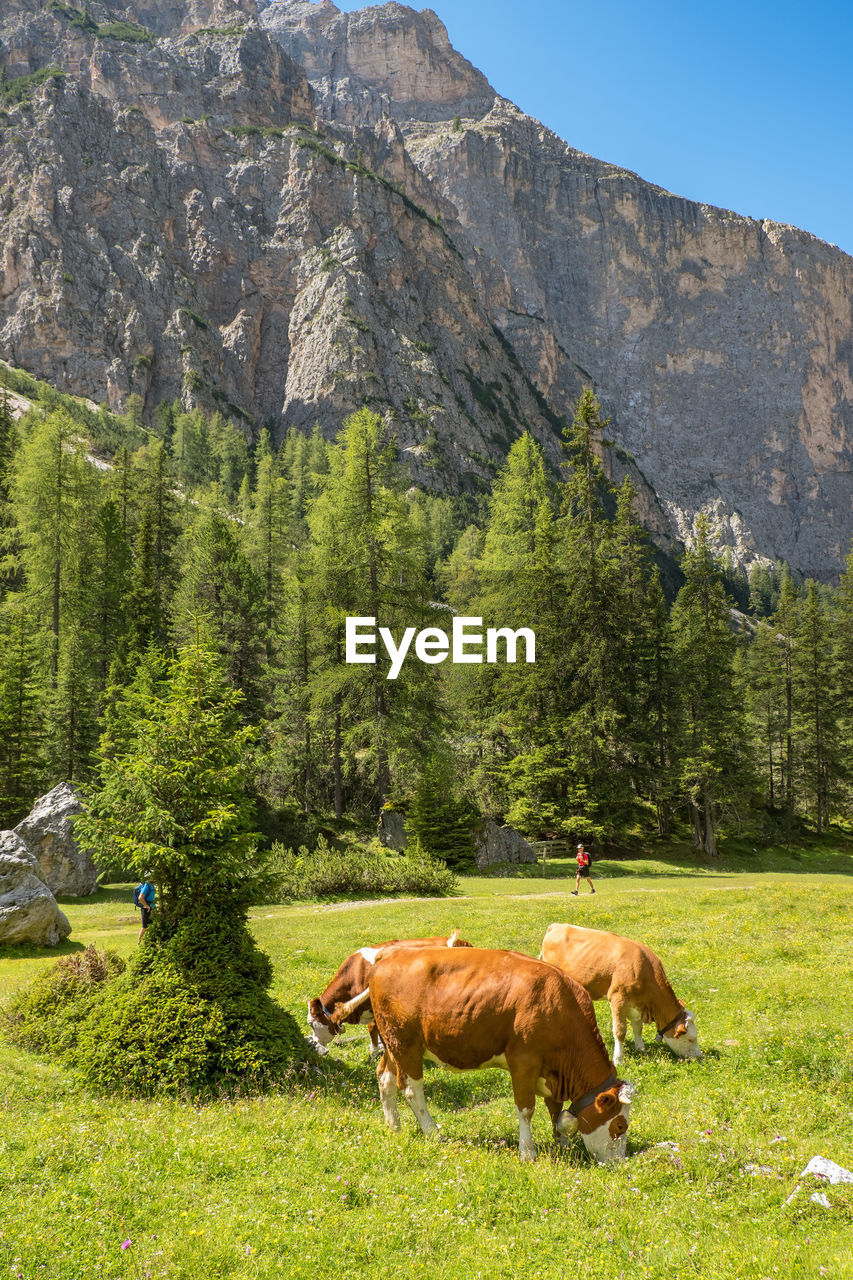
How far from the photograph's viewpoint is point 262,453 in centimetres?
11288

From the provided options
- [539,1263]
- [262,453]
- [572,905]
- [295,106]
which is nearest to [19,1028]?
[539,1263]

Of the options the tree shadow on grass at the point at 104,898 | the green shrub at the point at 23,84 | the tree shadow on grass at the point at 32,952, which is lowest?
the tree shadow on grass at the point at 104,898

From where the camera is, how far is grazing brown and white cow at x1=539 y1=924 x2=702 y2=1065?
10.1 m

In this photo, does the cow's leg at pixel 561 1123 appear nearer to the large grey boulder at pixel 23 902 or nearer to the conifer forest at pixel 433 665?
the large grey boulder at pixel 23 902

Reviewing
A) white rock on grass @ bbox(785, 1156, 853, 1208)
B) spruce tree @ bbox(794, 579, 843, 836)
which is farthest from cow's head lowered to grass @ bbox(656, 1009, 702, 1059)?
spruce tree @ bbox(794, 579, 843, 836)

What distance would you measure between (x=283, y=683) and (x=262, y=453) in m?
74.5

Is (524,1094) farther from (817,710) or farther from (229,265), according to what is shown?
(229,265)

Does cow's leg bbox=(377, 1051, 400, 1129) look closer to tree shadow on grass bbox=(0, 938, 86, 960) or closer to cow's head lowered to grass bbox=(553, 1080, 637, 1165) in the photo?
cow's head lowered to grass bbox=(553, 1080, 637, 1165)

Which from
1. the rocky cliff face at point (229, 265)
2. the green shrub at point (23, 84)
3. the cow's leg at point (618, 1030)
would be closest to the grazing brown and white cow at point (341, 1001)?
the cow's leg at point (618, 1030)

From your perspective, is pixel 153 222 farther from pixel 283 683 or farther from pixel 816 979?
pixel 816 979

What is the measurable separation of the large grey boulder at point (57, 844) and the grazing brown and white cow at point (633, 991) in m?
22.9

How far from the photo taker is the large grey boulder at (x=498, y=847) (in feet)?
117

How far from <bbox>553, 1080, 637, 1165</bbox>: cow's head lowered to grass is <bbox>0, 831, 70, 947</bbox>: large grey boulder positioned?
49.1 feet

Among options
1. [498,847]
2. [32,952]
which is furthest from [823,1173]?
[498,847]
